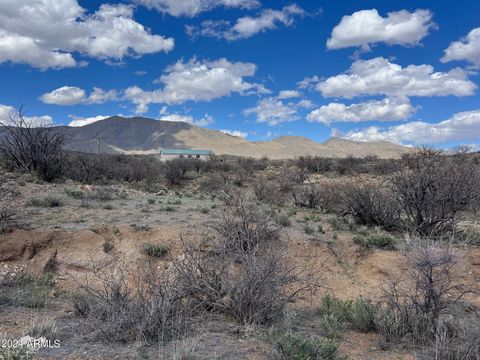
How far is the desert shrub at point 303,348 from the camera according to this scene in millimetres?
4340

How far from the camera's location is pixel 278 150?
14825 centimetres

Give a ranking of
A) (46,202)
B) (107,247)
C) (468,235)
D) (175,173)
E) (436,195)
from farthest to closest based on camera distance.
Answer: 1. (175,173)
2. (46,202)
3. (436,195)
4. (468,235)
5. (107,247)

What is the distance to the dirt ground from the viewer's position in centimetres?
496

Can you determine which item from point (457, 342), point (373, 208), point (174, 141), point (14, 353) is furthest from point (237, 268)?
point (174, 141)

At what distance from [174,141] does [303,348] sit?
14575 cm

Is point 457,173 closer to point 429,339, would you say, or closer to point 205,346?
point 429,339

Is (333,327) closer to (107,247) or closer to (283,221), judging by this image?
(107,247)

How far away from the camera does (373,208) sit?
13.6 meters

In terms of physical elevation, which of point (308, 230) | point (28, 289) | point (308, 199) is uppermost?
point (308, 199)

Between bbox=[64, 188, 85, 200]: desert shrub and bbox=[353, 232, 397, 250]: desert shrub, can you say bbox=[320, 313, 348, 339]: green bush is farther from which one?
bbox=[64, 188, 85, 200]: desert shrub

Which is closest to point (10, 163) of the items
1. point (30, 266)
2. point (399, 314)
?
point (30, 266)

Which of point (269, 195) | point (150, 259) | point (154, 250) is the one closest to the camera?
point (150, 259)

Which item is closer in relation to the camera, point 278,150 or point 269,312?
point 269,312

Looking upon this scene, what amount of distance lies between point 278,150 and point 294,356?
145 m
